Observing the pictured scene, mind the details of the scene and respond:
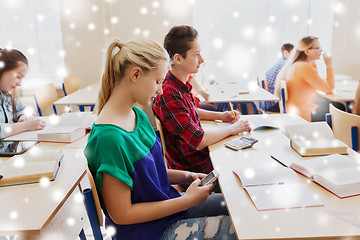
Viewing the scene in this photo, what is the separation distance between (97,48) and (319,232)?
13.7ft

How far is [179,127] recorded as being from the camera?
1454mm

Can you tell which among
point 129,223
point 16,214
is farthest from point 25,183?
point 129,223

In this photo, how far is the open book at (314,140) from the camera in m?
1.24

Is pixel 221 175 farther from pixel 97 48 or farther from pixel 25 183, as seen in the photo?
pixel 97 48

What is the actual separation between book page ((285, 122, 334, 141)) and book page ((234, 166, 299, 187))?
0.31 m

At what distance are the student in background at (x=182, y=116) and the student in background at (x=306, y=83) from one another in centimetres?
152

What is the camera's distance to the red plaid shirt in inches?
57.1

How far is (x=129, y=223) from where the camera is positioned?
36.5 inches

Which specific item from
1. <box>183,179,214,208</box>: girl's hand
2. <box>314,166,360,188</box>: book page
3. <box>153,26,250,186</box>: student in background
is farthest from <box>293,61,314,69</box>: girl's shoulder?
<box>183,179,214,208</box>: girl's hand

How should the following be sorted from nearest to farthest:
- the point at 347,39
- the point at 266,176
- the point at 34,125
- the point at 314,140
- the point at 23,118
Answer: the point at 266,176
the point at 314,140
the point at 34,125
the point at 23,118
the point at 347,39

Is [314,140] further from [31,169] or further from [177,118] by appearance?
[31,169]

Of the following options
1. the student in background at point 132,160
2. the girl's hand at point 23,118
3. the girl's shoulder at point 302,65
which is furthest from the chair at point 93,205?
the girl's shoulder at point 302,65

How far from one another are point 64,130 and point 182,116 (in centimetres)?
73

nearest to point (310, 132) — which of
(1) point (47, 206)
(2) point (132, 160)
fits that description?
(2) point (132, 160)
